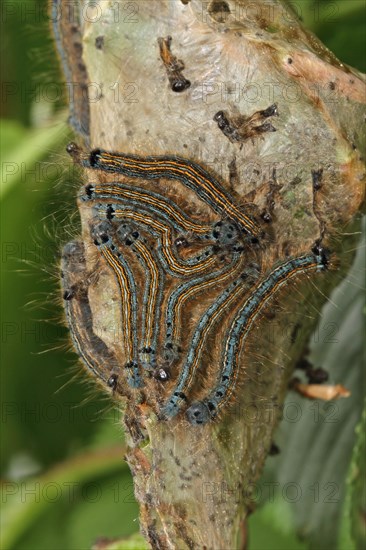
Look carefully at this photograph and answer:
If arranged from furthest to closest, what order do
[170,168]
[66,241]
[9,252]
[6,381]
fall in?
[6,381]
[9,252]
[66,241]
[170,168]

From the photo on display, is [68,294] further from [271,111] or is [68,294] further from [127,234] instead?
[271,111]

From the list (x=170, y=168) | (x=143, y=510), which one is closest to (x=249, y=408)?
(x=143, y=510)

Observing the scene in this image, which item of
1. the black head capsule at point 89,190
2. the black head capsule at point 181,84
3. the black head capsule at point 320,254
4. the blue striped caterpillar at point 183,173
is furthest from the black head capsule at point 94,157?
the black head capsule at point 320,254

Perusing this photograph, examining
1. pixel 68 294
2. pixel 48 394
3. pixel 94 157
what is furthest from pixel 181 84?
pixel 48 394

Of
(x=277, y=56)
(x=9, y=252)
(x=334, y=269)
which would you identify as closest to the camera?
(x=277, y=56)

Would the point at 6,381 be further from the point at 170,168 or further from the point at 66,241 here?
the point at 170,168

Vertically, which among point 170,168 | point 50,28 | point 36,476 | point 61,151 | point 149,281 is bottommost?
point 36,476
